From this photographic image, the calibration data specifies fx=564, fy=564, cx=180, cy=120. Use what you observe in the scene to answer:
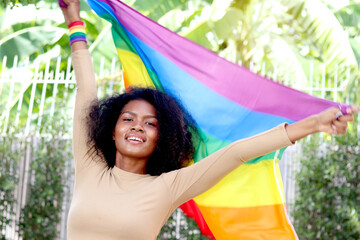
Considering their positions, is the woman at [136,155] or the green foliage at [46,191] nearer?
the woman at [136,155]

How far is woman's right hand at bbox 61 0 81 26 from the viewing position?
3.40 metres

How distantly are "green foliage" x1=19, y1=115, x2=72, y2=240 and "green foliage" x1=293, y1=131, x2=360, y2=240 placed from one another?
2.98m

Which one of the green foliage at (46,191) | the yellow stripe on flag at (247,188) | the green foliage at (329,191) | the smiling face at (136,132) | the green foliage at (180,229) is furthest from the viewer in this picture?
the green foliage at (46,191)

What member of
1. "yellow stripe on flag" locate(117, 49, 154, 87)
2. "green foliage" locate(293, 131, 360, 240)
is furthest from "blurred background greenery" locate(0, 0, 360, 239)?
"yellow stripe on flag" locate(117, 49, 154, 87)

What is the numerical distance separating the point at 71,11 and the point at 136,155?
108cm

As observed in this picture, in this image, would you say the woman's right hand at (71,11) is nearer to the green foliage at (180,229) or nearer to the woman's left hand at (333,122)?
the woman's left hand at (333,122)

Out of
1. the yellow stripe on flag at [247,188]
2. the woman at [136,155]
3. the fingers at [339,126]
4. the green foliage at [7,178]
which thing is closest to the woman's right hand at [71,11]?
the woman at [136,155]

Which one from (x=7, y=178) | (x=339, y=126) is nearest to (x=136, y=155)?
(x=339, y=126)

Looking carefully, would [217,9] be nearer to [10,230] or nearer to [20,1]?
[10,230]

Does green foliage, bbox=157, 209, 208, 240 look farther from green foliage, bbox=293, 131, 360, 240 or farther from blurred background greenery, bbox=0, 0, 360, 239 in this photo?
green foliage, bbox=293, 131, 360, 240

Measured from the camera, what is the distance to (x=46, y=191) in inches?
278

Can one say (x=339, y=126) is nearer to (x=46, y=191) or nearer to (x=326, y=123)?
(x=326, y=123)

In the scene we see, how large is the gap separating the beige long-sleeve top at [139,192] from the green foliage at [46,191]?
430cm

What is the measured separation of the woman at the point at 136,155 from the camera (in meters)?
2.62
